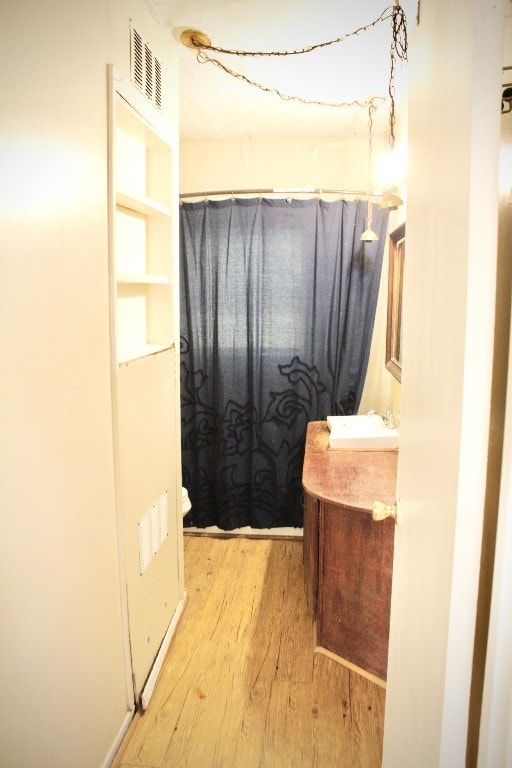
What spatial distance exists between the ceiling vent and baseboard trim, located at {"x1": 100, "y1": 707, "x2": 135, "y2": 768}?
2168 millimetres

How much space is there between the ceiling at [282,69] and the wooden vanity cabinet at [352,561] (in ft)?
5.63

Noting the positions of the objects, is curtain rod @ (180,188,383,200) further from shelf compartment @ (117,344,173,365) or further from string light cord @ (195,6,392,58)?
shelf compartment @ (117,344,173,365)

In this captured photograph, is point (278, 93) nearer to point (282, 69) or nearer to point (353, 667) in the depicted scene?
point (282, 69)

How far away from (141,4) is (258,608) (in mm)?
2543

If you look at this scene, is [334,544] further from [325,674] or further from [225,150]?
[225,150]

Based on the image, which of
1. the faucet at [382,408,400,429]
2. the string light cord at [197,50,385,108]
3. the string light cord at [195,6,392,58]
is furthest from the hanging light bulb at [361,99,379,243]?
the faucet at [382,408,400,429]

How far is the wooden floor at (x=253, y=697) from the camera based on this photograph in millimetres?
1539

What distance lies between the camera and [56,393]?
114cm

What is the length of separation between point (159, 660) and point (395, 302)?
2018 mm

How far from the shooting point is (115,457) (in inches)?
58.5

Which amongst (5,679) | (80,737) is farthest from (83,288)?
(80,737)

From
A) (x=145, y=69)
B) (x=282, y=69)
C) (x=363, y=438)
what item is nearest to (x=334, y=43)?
(x=282, y=69)

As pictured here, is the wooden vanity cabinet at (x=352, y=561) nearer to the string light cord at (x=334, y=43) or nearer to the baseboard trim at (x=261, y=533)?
the baseboard trim at (x=261, y=533)

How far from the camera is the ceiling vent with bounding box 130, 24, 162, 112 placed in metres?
1.52
